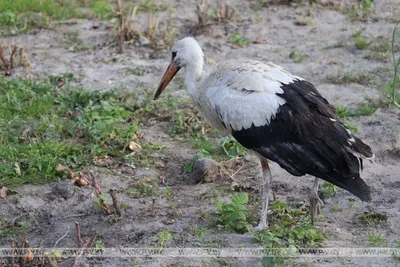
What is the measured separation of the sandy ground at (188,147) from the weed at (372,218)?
2.1 inches

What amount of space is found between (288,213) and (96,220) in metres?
1.55

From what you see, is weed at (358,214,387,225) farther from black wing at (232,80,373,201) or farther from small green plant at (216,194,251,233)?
small green plant at (216,194,251,233)

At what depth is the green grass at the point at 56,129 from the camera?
7.52 metres

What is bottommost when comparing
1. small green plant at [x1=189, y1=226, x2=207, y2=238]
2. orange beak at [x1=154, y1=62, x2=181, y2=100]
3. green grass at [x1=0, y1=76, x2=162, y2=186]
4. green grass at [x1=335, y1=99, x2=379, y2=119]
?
green grass at [x1=0, y1=76, x2=162, y2=186]

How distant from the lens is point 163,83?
7.90 m

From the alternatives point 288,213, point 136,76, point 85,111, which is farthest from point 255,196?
point 136,76

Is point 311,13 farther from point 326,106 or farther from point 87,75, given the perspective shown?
point 326,106

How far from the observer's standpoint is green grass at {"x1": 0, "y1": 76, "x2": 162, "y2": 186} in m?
7.52

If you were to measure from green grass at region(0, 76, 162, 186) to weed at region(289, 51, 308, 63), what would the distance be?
2.13 m

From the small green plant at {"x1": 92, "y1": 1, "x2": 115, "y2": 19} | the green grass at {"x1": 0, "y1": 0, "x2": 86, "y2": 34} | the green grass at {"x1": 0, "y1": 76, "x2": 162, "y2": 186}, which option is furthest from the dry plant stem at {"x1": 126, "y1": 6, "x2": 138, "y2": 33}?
the green grass at {"x1": 0, "y1": 76, "x2": 162, "y2": 186}

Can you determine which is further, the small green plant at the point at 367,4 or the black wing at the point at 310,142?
the small green plant at the point at 367,4

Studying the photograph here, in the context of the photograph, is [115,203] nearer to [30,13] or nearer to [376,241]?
[376,241]

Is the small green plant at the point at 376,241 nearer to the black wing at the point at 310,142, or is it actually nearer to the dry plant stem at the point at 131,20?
the black wing at the point at 310,142

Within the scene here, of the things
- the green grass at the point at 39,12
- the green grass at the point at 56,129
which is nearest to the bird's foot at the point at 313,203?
the green grass at the point at 56,129
